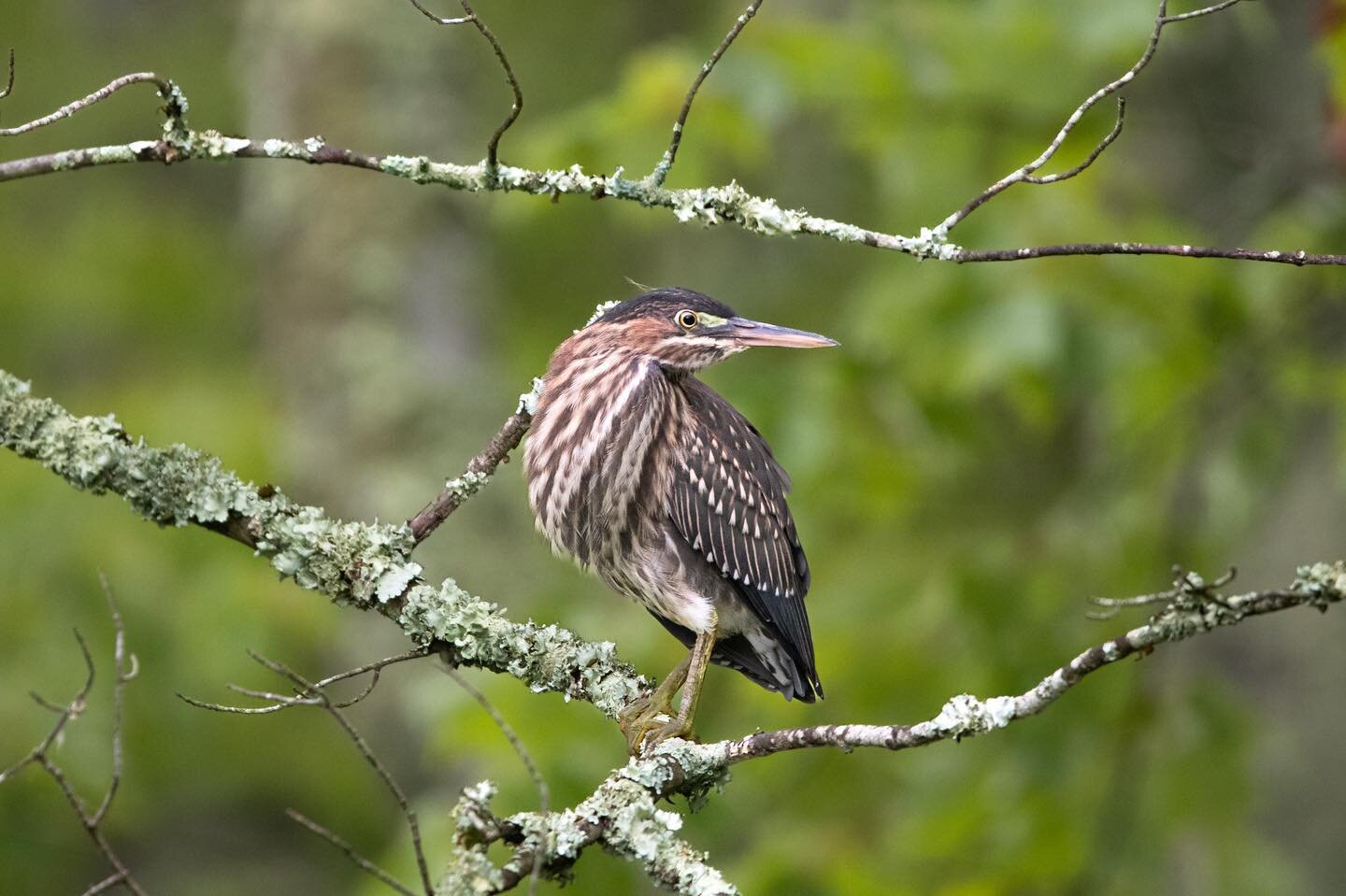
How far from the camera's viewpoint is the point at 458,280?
6934 mm

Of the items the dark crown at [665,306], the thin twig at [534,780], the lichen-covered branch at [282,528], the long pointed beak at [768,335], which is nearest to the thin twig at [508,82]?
the lichen-covered branch at [282,528]

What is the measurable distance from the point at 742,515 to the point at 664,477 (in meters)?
0.33

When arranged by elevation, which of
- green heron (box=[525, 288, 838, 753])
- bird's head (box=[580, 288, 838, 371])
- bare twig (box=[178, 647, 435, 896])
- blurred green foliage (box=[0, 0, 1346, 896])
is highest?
blurred green foliage (box=[0, 0, 1346, 896])

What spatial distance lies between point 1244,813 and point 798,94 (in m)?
2.88

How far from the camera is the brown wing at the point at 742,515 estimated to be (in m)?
3.60

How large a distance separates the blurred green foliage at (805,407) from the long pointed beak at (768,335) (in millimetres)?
1255

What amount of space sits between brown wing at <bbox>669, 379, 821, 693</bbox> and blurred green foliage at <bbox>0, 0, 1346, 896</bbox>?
766 mm

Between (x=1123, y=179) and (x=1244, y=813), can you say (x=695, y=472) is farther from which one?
(x=1123, y=179)

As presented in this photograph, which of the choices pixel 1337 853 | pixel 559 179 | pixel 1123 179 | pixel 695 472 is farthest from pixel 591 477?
pixel 1337 853

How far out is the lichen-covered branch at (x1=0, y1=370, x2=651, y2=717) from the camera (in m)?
2.46

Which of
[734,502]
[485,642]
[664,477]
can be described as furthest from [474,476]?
[734,502]

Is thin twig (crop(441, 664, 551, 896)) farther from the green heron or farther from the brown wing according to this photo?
the brown wing

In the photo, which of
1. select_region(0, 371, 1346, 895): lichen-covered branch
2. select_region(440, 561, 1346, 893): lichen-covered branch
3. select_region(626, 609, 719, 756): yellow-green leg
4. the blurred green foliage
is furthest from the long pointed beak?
the blurred green foliage

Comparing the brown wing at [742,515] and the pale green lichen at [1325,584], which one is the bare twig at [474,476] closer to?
the brown wing at [742,515]
